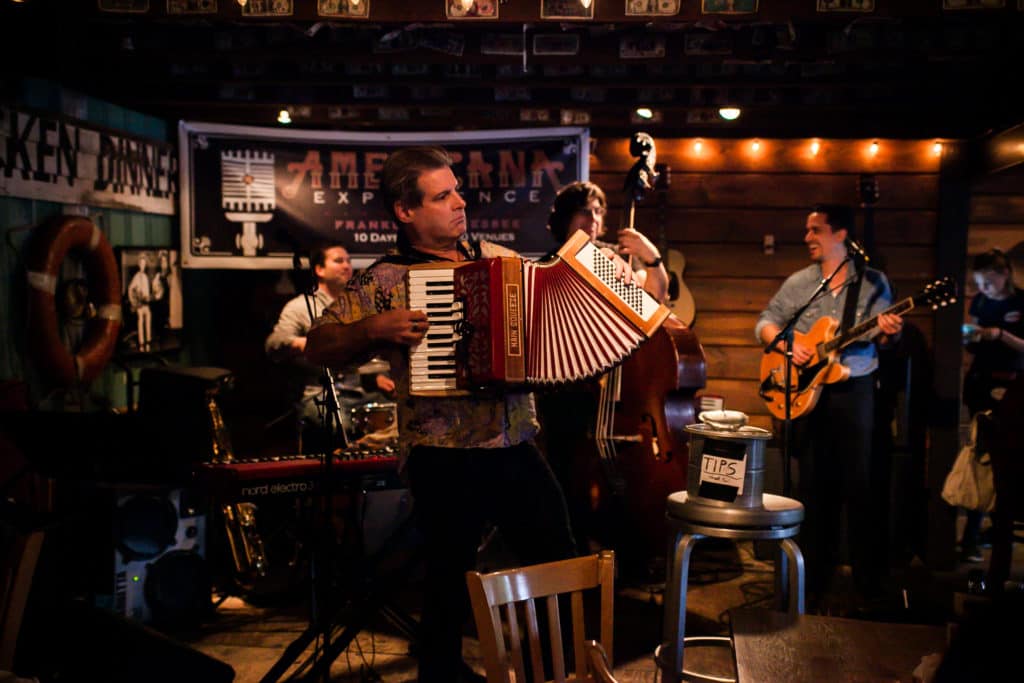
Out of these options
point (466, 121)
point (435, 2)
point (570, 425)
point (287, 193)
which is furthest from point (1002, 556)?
point (287, 193)

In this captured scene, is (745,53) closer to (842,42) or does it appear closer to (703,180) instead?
(842,42)

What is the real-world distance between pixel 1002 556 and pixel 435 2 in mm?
3385

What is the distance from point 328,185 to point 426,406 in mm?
3636

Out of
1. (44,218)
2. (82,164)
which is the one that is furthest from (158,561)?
(82,164)

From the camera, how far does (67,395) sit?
5.04 metres

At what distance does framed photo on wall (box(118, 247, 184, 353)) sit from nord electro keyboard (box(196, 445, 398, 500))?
239cm

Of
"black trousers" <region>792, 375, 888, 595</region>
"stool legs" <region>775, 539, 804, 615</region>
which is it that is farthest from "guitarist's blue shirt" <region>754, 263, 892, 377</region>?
"stool legs" <region>775, 539, 804, 615</region>

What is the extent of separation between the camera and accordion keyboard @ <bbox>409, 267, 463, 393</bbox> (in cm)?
277

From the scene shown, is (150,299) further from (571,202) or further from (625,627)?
(625,627)

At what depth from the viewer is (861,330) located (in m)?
4.82

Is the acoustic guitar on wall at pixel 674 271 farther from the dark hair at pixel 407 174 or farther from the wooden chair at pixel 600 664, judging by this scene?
the wooden chair at pixel 600 664

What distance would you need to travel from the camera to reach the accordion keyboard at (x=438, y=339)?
9.08ft

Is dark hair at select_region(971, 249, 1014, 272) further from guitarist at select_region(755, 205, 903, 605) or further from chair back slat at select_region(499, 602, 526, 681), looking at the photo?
chair back slat at select_region(499, 602, 526, 681)

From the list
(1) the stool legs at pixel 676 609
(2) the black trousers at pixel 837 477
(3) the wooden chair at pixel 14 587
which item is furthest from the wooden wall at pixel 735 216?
(3) the wooden chair at pixel 14 587
